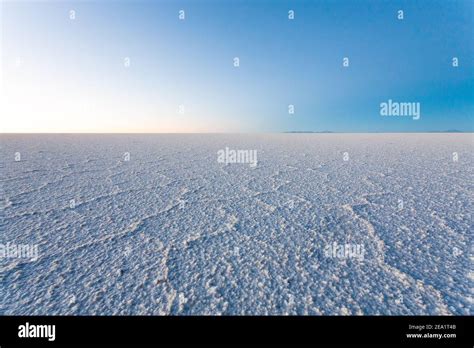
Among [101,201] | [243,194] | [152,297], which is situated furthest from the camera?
[243,194]
